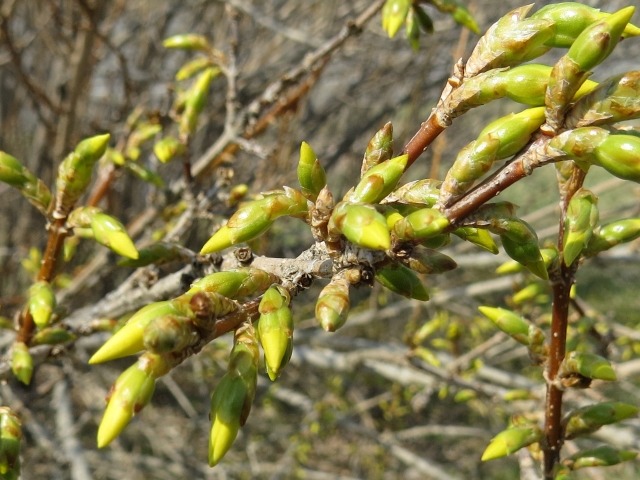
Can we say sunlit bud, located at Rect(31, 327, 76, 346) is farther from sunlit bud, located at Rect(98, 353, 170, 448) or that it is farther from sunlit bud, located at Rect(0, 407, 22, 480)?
sunlit bud, located at Rect(98, 353, 170, 448)

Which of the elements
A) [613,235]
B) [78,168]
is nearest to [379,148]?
[613,235]

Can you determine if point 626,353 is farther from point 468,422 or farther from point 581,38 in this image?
point 468,422

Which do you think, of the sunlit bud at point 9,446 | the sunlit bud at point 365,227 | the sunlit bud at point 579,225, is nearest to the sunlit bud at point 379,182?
the sunlit bud at point 365,227

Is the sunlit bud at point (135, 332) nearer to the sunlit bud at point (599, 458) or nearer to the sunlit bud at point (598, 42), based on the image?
the sunlit bud at point (598, 42)

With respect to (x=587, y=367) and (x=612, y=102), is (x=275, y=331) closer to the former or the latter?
(x=612, y=102)

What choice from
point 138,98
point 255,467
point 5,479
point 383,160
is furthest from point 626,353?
point 138,98

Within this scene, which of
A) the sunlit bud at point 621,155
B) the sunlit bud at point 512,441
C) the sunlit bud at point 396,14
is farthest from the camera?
the sunlit bud at point 396,14
